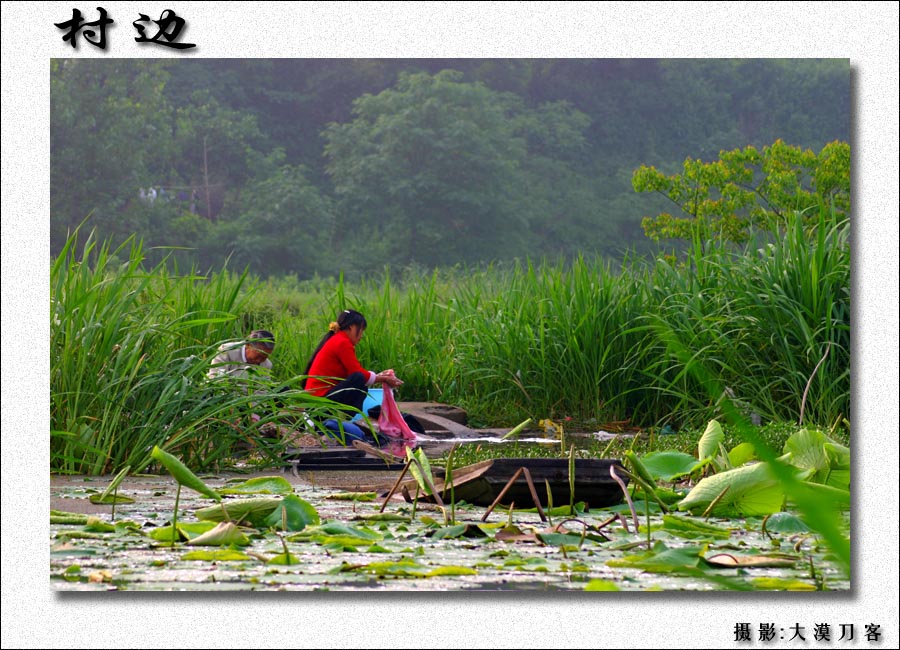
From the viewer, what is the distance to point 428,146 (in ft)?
61.6

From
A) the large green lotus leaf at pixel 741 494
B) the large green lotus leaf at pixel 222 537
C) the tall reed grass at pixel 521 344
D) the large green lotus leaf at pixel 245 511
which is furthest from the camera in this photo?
the tall reed grass at pixel 521 344

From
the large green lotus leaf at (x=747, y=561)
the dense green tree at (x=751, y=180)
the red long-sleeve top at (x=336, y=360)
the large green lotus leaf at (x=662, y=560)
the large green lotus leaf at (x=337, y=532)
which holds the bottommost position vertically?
the large green lotus leaf at (x=747, y=561)

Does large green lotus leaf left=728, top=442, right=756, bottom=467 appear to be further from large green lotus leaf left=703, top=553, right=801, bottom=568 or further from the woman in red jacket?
the woman in red jacket

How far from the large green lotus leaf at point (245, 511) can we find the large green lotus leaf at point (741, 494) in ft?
3.95

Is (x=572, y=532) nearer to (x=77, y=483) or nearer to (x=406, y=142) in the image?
(x=77, y=483)

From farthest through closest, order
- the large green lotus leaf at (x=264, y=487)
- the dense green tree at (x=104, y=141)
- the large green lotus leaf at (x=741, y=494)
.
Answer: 1. the dense green tree at (x=104, y=141)
2. the large green lotus leaf at (x=264, y=487)
3. the large green lotus leaf at (x=741, y=494)

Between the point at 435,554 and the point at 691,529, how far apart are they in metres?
0.77

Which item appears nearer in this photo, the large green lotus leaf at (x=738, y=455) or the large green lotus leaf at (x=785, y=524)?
the large green lotus leaf at (x=785, y=524)

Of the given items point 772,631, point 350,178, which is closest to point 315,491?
point 772,631

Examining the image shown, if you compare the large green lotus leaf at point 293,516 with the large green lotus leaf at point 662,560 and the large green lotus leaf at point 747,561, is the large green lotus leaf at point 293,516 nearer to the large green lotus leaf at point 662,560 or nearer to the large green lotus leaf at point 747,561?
the large green lotus leaf at point 662,560

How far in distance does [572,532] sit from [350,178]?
1629 centimetres

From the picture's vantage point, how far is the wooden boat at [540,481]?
10.5ft

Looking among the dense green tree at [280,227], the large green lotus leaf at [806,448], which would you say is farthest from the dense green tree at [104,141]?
the large green lotus leaf at [806,448]

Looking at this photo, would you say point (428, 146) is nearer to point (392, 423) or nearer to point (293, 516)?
point (392, 423)
